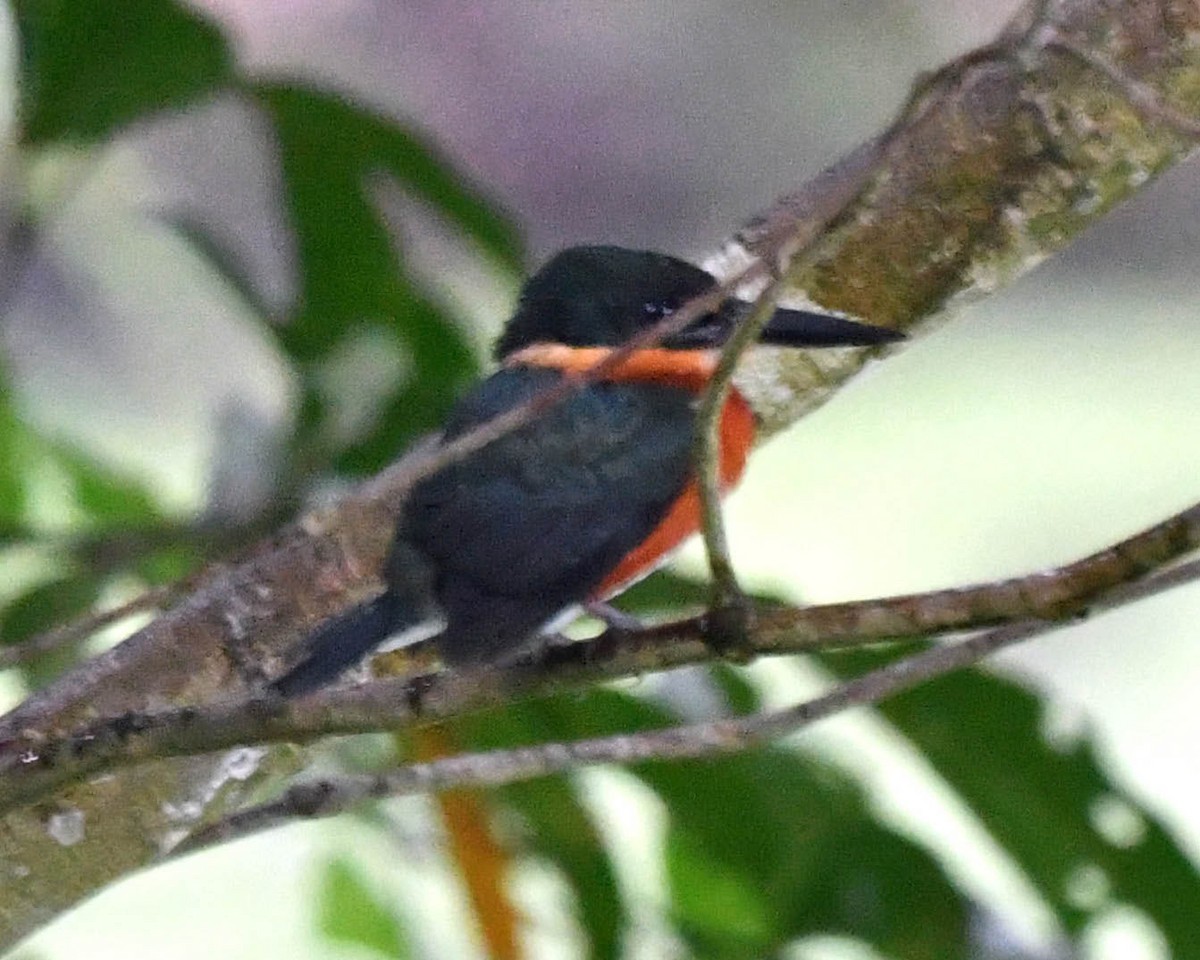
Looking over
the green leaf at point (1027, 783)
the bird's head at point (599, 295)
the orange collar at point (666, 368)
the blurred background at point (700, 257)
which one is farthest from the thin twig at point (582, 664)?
the blurred background at point (700, 257)

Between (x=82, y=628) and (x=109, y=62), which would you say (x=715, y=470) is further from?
(x=109, y=62)

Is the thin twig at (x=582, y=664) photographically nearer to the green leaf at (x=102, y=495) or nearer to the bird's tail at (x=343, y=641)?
the bird's tail at (x=343, y=641)

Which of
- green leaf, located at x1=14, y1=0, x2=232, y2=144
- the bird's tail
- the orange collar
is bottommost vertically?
the bird's tail

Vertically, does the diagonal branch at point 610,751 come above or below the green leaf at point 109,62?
below

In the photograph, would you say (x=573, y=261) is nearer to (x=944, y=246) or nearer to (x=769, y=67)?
(x=944, y=246)

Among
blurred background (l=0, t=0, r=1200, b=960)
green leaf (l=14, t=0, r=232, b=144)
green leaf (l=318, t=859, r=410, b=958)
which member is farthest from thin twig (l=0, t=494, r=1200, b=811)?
blurred background (l=0, t=0, r=1200, b=960)

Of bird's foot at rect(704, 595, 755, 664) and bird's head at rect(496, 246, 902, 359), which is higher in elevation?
bird's head at rect(496, 246, 902, 359)

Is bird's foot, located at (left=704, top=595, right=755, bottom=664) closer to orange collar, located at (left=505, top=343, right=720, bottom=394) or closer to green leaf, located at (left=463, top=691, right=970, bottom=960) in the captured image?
orange collar, located at (left=505, top=343, right=720, bottom=394)
